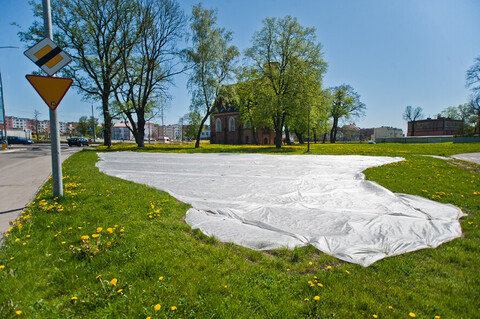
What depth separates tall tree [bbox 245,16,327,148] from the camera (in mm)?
26078

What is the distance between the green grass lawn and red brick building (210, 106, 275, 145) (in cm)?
5870

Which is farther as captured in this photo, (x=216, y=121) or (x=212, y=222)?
(x=216, y=121)

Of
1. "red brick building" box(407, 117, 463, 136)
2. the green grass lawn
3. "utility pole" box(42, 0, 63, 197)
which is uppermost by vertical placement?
"red brick building" box(407, 117, 463, 136)

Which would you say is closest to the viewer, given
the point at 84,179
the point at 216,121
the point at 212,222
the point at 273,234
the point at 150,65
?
the point at 273,234

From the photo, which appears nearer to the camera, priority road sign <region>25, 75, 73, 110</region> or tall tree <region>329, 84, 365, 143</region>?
priority road sign <region>25, 75, 73, 110</region>

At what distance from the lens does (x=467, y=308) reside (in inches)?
85.4

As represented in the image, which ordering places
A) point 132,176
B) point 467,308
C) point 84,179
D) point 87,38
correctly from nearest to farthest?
point 467,308
point 84,179
point 132,176
point 87,38

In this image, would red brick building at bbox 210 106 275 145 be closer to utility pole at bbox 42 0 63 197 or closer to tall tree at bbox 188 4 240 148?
tall tree at bbox 188 4 240 148

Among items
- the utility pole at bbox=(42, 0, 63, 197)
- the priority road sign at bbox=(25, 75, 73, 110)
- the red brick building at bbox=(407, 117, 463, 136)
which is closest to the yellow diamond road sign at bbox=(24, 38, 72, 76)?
the priority road sign at bbox=(25, 75, 73, 110)

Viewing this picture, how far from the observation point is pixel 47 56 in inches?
194

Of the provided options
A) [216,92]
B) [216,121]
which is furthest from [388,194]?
[216,121]

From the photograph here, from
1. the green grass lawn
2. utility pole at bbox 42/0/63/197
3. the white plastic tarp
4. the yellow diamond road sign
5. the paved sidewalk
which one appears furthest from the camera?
the paved sidewalk

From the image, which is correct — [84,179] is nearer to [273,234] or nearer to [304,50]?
[273,234]

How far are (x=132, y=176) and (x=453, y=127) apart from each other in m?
113
